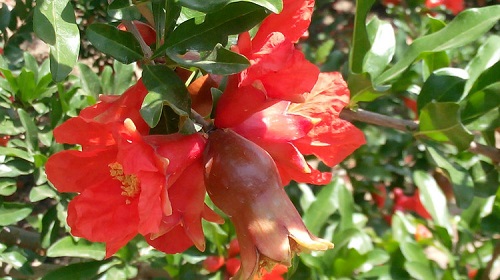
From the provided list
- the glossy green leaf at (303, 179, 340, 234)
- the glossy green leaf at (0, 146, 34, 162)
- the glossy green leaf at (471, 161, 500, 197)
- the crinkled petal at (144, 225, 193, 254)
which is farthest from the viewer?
the glossy green leaf at (303, 179, 340, 234)

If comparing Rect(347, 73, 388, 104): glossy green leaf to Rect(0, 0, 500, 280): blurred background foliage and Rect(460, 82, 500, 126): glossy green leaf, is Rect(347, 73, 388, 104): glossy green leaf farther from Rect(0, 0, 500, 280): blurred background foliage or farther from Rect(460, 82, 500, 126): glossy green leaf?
Rect(460, 82, 500, 126): glossy green leaf

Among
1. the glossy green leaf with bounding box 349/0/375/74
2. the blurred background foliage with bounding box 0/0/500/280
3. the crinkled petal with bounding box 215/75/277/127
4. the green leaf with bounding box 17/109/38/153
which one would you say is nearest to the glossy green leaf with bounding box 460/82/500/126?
the blurred background foliage with bounding box 0/0/500/280

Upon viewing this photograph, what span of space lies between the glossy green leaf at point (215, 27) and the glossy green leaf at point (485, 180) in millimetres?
851

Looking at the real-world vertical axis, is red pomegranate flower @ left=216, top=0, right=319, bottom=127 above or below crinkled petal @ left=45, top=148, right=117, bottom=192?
above

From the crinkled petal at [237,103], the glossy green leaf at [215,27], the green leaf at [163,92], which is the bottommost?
the crinkled petal at [237,103]

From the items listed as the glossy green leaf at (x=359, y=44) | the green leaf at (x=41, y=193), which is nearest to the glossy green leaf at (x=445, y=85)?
the glossy green leaf at (x=359, y=44)

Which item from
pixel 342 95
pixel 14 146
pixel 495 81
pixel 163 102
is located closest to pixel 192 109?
pixel 163 102

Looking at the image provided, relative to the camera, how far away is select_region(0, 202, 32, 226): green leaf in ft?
3.69

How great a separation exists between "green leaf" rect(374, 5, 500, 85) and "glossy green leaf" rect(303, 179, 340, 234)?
43 cm

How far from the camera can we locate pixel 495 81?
1.18 metres

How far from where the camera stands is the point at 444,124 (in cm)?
112

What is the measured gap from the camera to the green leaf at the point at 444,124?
109 cm

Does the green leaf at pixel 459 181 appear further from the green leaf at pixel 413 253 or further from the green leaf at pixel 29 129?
the green leaf at pixel 29 129

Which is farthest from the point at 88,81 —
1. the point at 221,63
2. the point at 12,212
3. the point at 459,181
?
the point at 459,181
